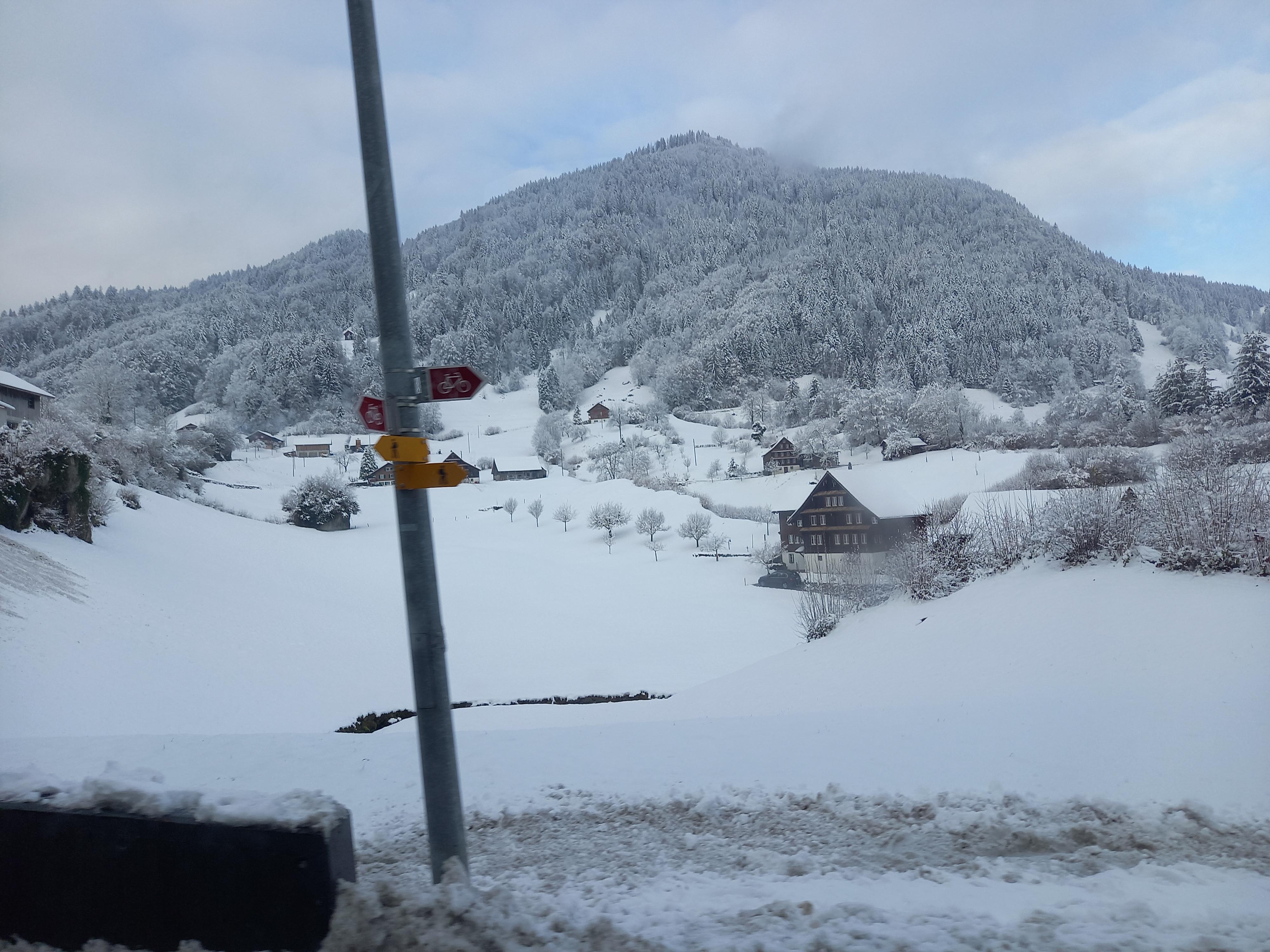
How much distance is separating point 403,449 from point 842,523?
1008 inches

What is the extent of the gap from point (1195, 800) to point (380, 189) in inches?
251

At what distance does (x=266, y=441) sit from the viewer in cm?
3250

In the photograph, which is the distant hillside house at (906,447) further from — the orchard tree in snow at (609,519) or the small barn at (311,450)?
the small barn at (311,450)

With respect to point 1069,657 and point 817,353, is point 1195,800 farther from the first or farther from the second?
point 817,353

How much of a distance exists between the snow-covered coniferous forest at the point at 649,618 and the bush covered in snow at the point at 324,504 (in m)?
0.22

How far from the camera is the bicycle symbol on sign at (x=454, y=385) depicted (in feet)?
11.2

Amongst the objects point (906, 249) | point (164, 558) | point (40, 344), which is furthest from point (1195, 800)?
point (906, 249)

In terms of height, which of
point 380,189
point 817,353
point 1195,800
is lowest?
point 1195,800

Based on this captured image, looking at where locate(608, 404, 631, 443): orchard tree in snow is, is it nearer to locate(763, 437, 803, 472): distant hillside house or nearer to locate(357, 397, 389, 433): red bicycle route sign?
locate(763, 437, 803, 472): distant hillside house

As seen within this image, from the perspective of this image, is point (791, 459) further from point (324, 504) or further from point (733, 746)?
point (733, 746)

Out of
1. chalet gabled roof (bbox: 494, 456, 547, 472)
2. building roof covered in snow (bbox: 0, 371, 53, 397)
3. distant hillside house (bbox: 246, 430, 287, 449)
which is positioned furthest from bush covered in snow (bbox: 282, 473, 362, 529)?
building roof covered in snow (bbox: 0, 371, 53, 397)

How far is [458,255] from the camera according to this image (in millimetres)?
22812

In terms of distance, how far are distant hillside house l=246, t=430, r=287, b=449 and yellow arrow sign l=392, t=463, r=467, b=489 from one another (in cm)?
2654

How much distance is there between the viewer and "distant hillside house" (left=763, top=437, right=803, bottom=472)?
3738cm
